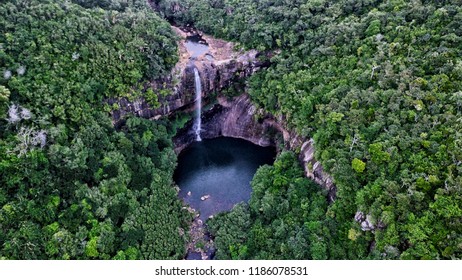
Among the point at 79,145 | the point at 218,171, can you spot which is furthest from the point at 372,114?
the point at 79,145

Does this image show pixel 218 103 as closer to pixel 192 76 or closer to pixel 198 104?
pixel 198 104

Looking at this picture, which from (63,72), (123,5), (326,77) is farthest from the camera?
(123,5)

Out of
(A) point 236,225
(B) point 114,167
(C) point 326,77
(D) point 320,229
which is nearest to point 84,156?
(B) point 114,167

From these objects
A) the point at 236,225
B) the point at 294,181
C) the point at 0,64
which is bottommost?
the point at 236,225

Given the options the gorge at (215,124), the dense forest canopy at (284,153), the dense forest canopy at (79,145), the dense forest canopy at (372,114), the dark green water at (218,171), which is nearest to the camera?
the dense forest canopy at (372,114)

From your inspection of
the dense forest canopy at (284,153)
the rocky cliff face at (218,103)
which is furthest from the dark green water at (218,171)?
the dense forest canopy at (284,153)

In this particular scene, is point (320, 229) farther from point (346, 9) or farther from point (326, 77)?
point (346, 9)

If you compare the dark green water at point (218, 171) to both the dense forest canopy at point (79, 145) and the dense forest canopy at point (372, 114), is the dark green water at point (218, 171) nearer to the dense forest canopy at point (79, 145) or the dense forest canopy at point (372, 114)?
the dense forest canopy at point (79, 145)
